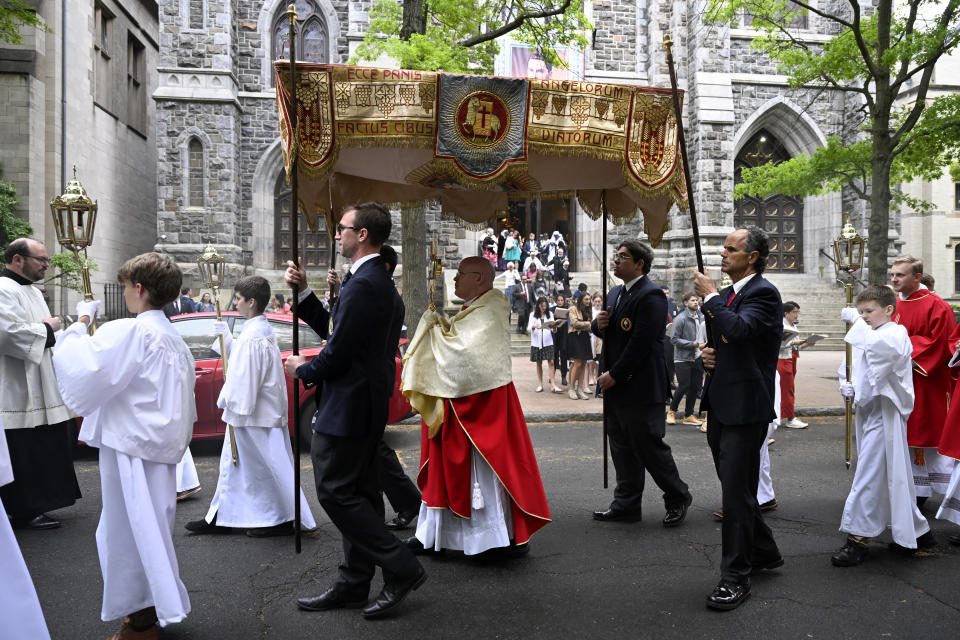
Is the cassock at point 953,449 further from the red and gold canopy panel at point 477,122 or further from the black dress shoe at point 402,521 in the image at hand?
the black dress shoe at point 402,521

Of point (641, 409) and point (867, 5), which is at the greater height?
point (867, 5)

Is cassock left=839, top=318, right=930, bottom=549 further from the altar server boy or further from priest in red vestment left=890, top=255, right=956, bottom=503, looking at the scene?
priest in red vestment left=890, top=255, right=956, bottom=503

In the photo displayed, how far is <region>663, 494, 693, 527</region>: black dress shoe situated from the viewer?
5.36 metres

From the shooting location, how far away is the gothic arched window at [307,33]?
21.3 meters

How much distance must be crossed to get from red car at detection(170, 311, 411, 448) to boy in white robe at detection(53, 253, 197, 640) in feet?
13.2

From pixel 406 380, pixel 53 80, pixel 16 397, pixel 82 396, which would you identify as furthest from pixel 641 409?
pixel 53 80

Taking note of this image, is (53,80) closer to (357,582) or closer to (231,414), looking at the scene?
(231,414)

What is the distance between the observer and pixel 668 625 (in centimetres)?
366

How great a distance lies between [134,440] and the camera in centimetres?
336

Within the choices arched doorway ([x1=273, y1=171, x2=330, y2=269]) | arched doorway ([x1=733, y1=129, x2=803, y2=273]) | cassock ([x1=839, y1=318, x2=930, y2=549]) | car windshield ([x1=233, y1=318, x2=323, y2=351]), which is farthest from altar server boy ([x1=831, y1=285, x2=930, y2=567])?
arched doorway ([x1=733, y1=129, x2=803, y2=273])

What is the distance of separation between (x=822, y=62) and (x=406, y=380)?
11784 mm

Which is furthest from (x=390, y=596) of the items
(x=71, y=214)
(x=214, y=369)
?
(x=214, y=369)

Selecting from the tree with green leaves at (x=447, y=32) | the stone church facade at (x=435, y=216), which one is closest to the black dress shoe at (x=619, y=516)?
the tree with green leaves at (x=447, y=32)

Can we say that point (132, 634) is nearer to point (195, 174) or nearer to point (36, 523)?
point (36, 523)
